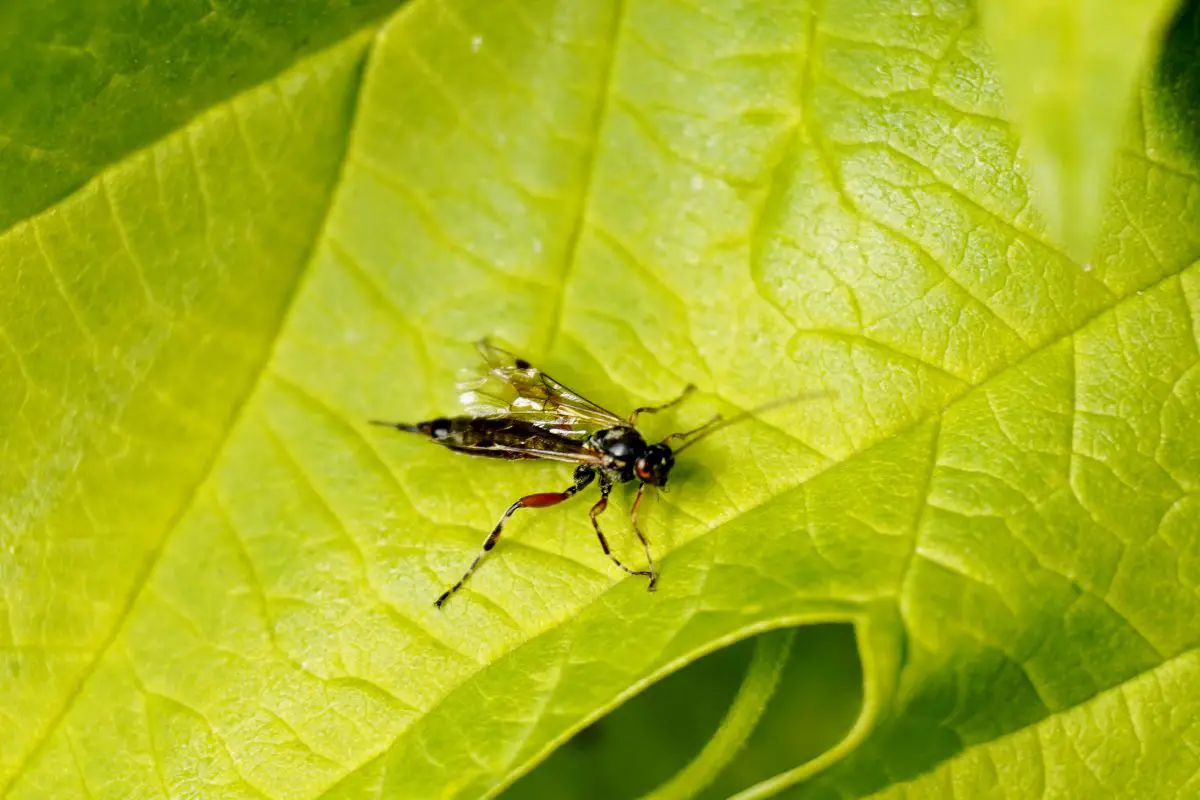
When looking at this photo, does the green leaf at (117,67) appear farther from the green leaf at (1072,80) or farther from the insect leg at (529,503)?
the green leaf at (1072,80)

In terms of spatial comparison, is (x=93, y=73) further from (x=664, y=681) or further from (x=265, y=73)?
(x=664, y=681)

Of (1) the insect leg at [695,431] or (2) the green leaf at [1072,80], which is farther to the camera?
(1) the insect leg at [695,431]

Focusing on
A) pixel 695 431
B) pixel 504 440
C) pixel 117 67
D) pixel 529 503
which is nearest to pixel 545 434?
pixel 504 440

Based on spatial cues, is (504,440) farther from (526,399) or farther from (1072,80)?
(1072,80)

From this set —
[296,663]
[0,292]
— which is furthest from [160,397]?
[296,663]

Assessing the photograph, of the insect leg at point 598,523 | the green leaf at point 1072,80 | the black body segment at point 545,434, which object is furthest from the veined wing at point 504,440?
the green leaf at point 1072,80

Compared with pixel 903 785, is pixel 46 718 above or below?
above

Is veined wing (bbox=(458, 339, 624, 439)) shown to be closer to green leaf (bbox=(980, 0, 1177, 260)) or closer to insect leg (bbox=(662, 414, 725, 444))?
insect leg (bbox=(662, 414, 725, 444))
